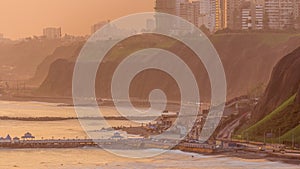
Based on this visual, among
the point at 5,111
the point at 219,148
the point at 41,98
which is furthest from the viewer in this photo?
the point at 41,98

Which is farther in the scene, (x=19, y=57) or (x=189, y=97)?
(x=19, y=57)

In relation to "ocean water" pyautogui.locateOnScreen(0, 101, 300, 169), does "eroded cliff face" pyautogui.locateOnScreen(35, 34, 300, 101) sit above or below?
above

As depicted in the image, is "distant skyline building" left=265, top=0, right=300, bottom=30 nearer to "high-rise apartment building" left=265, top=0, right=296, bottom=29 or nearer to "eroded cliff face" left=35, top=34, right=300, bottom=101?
"high-rise apartment building" left=265, top=0, right=296, bottom=29

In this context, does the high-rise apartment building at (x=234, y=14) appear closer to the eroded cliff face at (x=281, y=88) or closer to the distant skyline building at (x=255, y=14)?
the distant skyline building at (x=255, y=14)

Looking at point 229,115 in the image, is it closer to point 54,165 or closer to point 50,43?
point 54,165

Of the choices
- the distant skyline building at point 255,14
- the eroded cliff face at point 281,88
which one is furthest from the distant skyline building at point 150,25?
the eroded cliff face at point 281,88

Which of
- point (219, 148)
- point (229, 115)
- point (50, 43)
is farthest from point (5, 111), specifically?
point (50, 43)

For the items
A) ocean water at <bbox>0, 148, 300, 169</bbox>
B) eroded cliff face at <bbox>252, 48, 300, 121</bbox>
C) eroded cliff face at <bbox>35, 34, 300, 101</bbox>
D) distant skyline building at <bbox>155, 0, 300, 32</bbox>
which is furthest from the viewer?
distant skyline building at <bbox>155, 0, 300, 32</bbox>

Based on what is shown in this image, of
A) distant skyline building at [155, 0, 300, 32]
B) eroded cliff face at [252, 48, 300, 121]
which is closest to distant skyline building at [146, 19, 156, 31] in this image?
distant skyline building at [155, 0, 300, 32]
